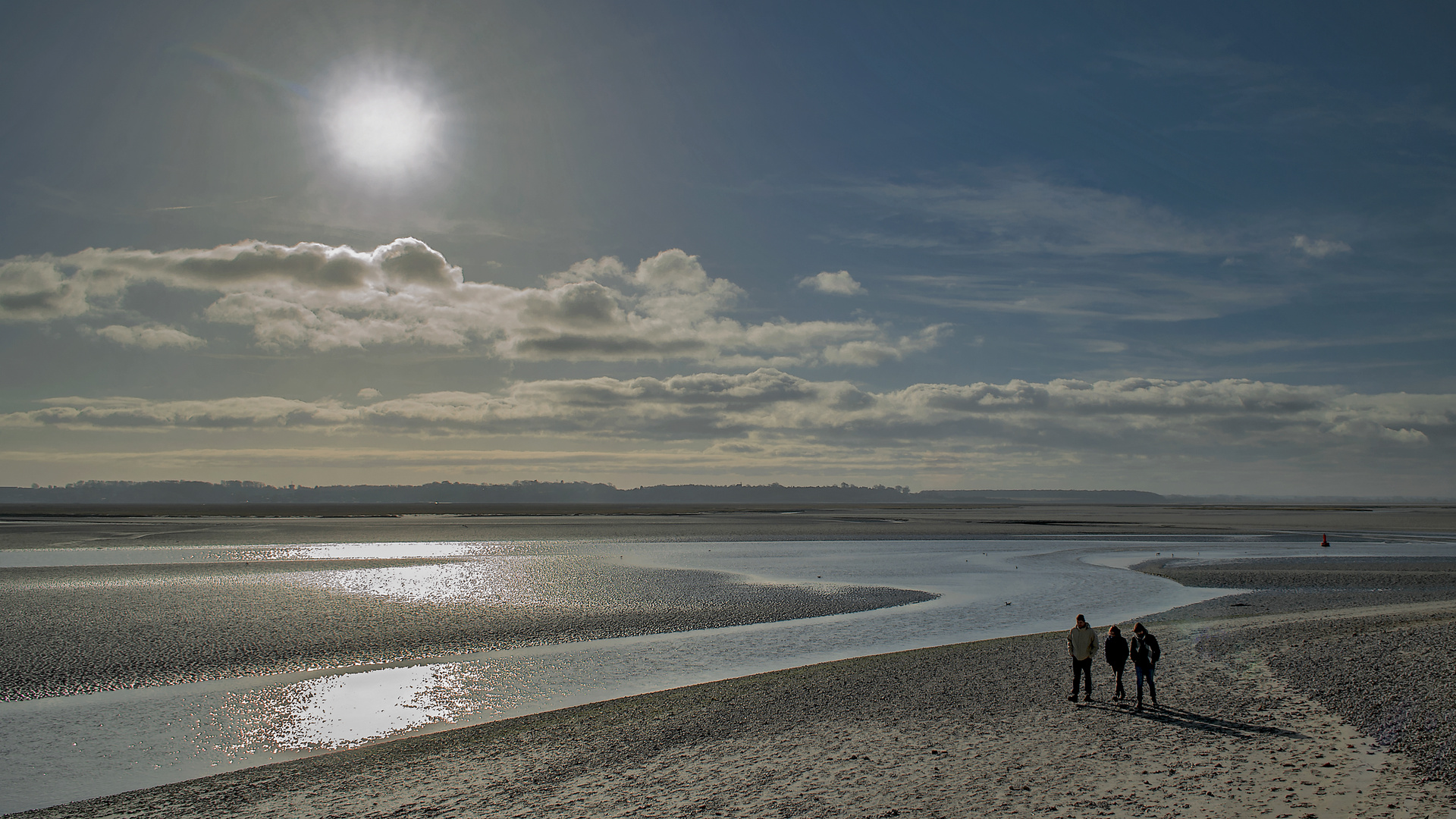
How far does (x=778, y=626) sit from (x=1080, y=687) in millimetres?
12710

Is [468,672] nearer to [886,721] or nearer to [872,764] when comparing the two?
[886,721]

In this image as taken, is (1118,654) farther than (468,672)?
No

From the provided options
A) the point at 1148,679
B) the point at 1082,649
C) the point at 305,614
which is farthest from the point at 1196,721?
the point at 305,614

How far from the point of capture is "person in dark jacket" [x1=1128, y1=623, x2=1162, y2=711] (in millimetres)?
15338

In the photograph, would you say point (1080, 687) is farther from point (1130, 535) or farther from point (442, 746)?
point (1130, 535)

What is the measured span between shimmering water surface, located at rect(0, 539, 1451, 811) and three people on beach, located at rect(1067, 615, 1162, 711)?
800 centimetres

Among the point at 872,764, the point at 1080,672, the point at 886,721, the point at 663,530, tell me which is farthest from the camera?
the point at 663,530

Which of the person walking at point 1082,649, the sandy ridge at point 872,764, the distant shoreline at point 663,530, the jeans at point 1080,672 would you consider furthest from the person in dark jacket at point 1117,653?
the distant shoreline at point 663,530

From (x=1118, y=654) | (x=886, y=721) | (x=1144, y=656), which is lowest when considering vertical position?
(x=886, y=721)

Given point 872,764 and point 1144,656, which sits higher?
point 1144,656

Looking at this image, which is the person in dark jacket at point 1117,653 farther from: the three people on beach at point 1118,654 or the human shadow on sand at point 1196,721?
the human shadow on sand at point 1196,721

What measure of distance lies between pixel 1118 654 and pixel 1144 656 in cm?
68

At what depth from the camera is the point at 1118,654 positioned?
1612 cm

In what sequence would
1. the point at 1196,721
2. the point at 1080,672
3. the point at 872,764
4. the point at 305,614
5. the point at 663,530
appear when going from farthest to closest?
the point at 663,530 → the point at 305,614 → the point at 1080,672 → the point at 1196,721 → the point at 872,764
